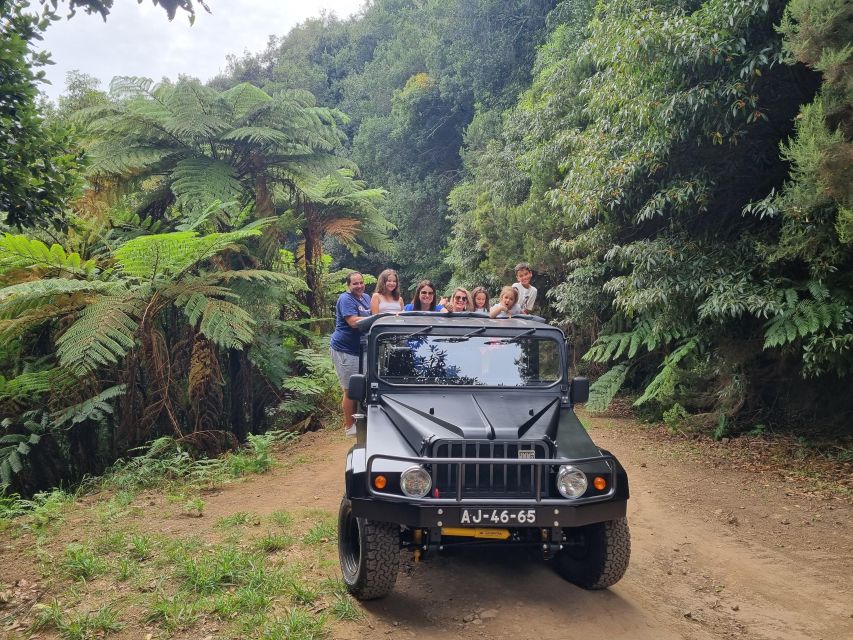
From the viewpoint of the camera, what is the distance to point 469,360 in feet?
18.4

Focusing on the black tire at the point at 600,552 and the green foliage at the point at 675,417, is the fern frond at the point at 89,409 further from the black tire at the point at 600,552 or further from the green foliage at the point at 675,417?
the green foliage at the point at 675,417

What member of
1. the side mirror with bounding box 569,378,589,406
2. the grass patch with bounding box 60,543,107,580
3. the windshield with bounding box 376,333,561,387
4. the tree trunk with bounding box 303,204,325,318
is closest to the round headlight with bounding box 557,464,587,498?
the side mirror with bounding box 569,378,589,406

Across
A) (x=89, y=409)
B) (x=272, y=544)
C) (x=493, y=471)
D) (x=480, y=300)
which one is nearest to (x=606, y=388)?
(x=480, y=300)

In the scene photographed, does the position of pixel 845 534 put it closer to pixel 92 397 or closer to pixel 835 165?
pixel 835 165

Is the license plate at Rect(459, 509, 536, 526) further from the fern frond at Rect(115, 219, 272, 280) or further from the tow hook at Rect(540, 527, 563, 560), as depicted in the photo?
the fern frond at Rect(115, 219, 272, 280)

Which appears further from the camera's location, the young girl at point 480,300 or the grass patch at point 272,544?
the young girl at point 480,300

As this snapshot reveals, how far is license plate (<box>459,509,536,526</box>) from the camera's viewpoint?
4.31 metres

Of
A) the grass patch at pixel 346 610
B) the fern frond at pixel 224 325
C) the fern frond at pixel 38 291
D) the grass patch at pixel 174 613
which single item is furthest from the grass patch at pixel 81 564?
the fern frond at pixel 38 291

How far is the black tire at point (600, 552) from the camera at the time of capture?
4.73 meters

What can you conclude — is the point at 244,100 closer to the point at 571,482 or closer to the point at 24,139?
the point at 24,139

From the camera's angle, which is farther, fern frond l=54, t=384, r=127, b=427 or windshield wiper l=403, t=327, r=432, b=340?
fern frond l=54, t=384, r=127, b=427

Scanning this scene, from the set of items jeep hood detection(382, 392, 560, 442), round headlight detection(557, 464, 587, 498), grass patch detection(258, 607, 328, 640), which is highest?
jeep hood detection(382, 392, 560, 442)

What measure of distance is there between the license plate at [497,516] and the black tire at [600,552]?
0.52 meters

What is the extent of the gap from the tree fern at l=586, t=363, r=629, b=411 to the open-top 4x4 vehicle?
232 inches
